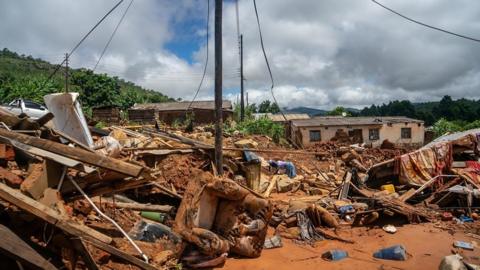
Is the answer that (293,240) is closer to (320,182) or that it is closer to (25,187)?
(25,187)

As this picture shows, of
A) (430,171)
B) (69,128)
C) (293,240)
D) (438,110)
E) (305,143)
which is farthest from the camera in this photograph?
(438,110)

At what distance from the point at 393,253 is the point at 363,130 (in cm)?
2789

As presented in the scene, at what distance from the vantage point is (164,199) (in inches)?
307

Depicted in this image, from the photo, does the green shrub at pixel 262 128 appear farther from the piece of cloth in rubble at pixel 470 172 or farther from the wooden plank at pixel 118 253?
the wooden plank at pixel 118 253

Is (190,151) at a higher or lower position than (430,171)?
higher

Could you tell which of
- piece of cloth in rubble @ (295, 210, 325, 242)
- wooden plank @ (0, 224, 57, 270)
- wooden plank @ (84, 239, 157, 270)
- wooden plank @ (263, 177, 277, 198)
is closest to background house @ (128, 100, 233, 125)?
wooden plank @ (263, 177, 277, 198)

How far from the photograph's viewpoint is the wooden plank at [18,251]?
3.20m

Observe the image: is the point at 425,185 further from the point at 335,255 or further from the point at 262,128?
the point at 262,128

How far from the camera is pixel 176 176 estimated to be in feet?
27.9

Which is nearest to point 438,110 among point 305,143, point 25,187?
point 305,143

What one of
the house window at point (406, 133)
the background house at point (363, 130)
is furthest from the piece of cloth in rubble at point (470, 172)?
the house window at point (406, 133)

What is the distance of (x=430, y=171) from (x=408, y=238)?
15.5ft

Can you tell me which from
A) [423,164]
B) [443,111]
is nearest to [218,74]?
[423,164]

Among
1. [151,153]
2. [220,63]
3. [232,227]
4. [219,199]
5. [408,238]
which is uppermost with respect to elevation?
[220,63]
